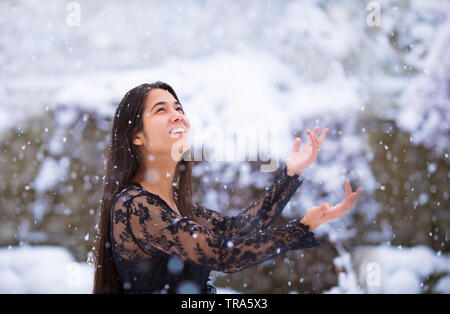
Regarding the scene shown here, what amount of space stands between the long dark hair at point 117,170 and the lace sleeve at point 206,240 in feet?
0.46

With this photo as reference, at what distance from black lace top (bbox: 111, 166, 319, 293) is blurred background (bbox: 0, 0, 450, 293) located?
145 centimetres

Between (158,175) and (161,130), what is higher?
(161,130)

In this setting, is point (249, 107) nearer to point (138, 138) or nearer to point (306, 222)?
point (138, 138)

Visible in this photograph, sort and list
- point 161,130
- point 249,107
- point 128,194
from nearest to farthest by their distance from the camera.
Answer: point 128,194 → point 161,130 → point 249,107

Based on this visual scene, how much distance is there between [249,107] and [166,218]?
5.53 feet

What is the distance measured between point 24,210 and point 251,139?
64.8 inches

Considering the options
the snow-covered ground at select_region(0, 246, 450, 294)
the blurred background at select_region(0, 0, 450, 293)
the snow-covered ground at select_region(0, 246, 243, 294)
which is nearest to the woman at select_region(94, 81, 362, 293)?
the blurred background at select_region(0, 0, 450, 293)

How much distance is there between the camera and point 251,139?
94.7 inches

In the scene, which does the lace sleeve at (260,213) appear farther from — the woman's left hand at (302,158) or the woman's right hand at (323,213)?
the woman's right hand at (323,213)

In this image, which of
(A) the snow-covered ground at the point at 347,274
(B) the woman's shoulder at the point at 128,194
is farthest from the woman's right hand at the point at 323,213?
(A) the snow-covered ground at the point at 347,274

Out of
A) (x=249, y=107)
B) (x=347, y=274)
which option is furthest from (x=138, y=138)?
(x=347, y=274)

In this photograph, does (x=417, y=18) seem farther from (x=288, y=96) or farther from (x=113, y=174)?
Answer: (x=113, y=174)

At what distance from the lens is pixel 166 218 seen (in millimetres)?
894

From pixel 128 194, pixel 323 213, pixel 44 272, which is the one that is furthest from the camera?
pixel 44 272
